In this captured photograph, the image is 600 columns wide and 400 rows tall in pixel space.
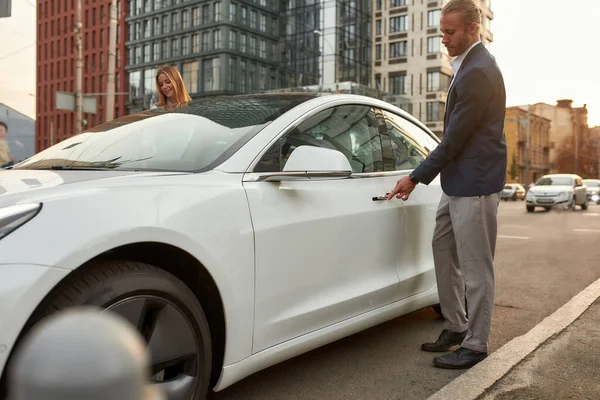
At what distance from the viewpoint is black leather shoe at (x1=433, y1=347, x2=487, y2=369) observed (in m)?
3.14

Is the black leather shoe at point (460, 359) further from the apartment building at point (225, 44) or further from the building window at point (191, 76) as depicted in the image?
the building window at point (191, 76)

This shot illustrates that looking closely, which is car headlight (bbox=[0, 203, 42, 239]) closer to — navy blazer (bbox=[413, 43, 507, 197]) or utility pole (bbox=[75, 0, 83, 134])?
navy blazer (bbox=[413, 43, 507, 197])

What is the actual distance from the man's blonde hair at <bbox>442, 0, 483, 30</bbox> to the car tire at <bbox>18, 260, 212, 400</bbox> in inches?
83.6

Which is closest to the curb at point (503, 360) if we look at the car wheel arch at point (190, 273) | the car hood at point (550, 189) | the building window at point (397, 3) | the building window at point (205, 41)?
the car wheel arch at point (190, 273)

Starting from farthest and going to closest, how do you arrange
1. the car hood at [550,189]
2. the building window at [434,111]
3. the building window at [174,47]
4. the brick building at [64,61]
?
the brick building at [64,61] < the building window at [174,47] < the building window at [434,111] < the car hood at [550,189]

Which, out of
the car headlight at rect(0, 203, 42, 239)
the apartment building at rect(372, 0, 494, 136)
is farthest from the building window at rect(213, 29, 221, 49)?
the car headlight at rect(0, 203, 42, 239)

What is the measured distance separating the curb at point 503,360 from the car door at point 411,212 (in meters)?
0.58

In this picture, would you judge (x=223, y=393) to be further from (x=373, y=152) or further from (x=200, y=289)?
(x=373, y=152)

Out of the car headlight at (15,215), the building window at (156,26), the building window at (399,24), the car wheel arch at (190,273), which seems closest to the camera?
the car headlight at (15,215)

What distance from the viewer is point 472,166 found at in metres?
3.14

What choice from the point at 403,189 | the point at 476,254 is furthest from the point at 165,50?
the point at 476,254

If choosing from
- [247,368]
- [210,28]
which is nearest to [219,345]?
[247,368]

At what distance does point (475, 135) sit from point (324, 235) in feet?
3.58

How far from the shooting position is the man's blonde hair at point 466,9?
3148 mm
